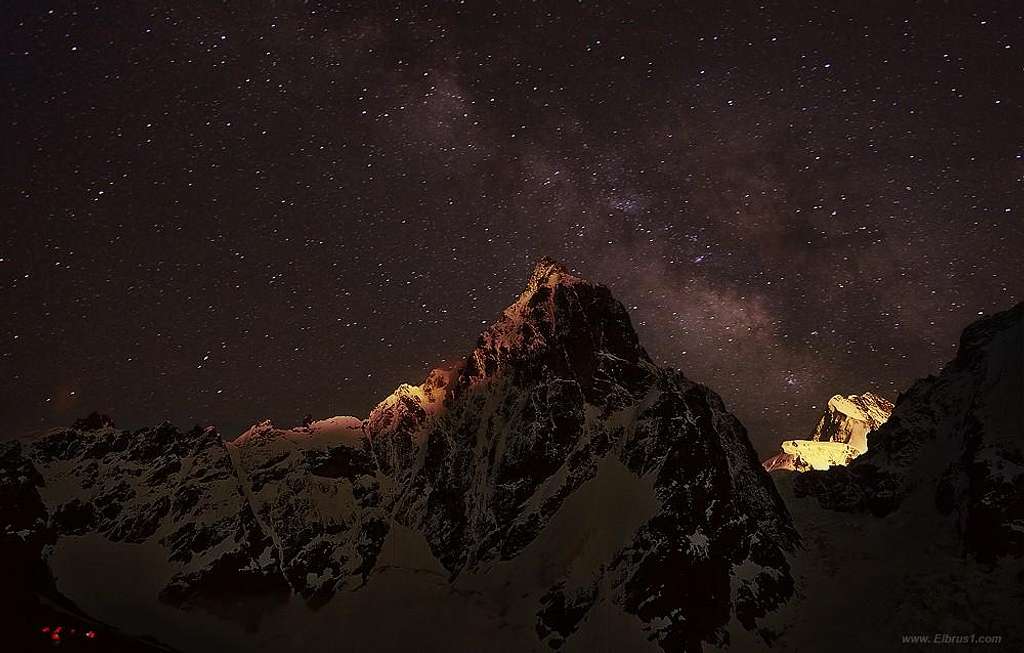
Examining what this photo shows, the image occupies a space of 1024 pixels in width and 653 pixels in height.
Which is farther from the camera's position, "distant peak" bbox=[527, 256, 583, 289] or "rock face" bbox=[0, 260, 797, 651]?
"distant peak" bbox=[527, 256, 583, 289]

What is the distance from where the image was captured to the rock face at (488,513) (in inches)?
4515

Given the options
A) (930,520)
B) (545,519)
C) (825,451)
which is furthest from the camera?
(825,451)

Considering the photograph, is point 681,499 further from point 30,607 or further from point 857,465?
point 30,607

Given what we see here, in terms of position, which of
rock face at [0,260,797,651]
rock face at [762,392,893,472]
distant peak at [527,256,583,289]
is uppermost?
distant peak at [527,256,583,289]

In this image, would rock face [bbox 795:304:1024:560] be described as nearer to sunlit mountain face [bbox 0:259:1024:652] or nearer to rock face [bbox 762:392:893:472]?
sunlit mountain face [bbox 0:259:1024:652]

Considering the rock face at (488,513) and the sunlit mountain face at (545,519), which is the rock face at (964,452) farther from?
the rock face at (488,513)

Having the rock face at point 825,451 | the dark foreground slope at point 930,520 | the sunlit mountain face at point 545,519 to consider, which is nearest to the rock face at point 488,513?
the sunlit mountain face at point 545,519

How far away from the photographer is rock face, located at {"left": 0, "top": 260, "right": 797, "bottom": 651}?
376 feet

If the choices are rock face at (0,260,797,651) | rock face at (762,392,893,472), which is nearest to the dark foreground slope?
rock face at (0,260,797,651)

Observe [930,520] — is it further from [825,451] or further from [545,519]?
[825,451]

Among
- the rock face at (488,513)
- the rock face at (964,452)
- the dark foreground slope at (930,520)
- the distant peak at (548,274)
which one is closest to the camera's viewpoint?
the dark foreground slope at (930,520)

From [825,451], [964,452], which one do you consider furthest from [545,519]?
[825,451]

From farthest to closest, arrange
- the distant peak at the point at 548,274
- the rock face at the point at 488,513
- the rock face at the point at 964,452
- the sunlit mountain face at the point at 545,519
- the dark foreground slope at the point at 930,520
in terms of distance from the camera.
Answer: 1. the distant peak at the point at 548,274
2. the rock face at the point at 488,513
3. the sunlit mountain face at the point at 545,519
4. the rock face at the point at 964,452
5. the dark foreground slope at the point at 930,520

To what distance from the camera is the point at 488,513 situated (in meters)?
146
